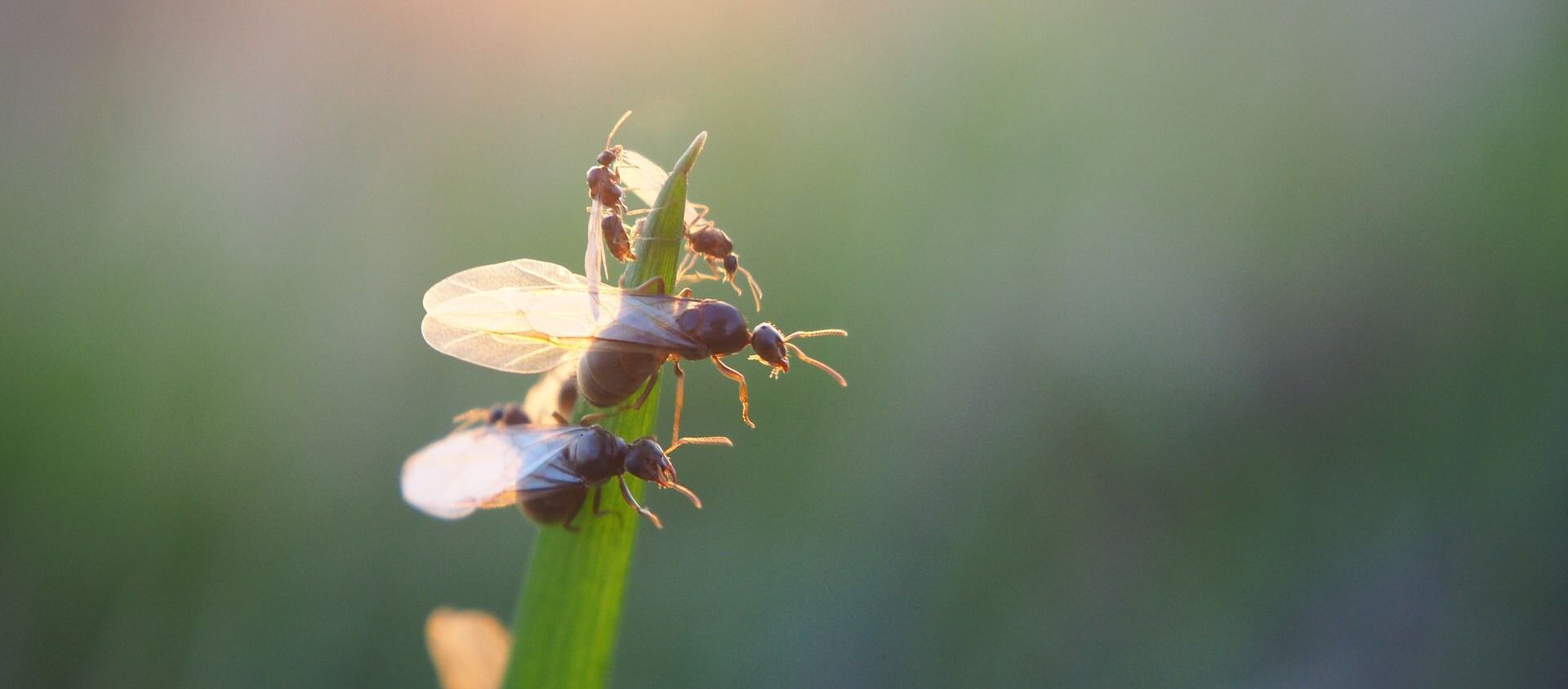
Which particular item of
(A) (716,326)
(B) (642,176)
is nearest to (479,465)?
(A) (716,326)

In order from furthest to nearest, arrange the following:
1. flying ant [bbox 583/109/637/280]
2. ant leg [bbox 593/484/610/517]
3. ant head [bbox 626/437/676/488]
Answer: flying ant [bbox 583/109/637/280] → ant head [bbox 626/437/676/488] → ant leg [bbox 593/484/610/517]

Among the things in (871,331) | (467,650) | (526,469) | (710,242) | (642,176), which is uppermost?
(642,176)

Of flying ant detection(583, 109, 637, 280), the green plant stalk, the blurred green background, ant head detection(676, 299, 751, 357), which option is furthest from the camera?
the blurred green background

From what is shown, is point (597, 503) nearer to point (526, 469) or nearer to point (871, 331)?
point (526, 469)

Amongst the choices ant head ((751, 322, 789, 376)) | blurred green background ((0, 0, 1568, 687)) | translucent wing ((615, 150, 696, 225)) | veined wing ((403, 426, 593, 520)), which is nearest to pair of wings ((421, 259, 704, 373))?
veined wing ((403, 426, 593, 520))

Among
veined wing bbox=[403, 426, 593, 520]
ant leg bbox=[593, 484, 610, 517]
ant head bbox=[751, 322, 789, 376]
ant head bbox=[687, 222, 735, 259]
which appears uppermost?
ant head bbox=[687, 222, 735, 259]

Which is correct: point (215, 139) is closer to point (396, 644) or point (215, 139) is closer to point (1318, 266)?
point (396, 644)

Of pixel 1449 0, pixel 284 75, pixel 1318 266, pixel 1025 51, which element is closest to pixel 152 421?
pixel 284 75

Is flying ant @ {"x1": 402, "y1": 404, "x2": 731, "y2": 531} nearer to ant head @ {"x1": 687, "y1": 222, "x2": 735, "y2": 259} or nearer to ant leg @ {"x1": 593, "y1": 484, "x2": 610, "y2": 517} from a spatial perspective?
ant leg @ {"x1": 593, "y1": 484, "x2": 610, "y2": 517}
